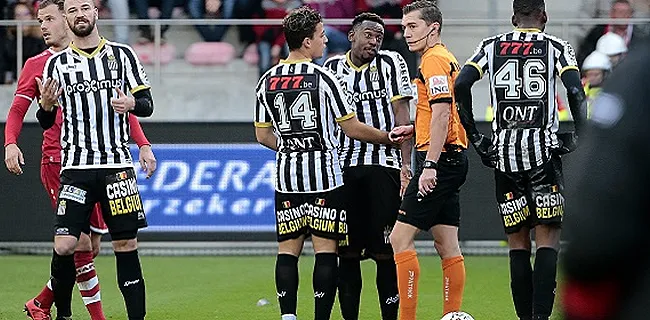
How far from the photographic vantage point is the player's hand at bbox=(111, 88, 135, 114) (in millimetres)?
6492

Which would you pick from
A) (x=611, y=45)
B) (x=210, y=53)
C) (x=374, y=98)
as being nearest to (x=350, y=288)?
(x=374, y=98)

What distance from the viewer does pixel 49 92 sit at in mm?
6609

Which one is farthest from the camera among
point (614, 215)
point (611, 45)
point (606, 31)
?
point (606, 31)

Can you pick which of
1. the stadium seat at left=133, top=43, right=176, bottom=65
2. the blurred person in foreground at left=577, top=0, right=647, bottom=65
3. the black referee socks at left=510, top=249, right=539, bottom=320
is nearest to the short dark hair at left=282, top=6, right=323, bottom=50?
the black referee socks at left=510, top=249, right=539, bottom=320

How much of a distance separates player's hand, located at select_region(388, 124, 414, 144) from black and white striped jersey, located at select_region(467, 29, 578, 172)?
0.58 m

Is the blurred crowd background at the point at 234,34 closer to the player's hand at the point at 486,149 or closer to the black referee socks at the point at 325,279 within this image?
the player's hand at the point at 486,149

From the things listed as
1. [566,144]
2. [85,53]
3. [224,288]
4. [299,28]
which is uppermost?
[299,28]

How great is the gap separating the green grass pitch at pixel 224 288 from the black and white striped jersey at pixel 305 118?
1.60 metres

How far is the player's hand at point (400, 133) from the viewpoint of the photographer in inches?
276

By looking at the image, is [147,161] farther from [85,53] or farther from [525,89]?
[525,89]

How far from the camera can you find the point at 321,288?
269 inches

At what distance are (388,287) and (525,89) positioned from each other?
1.62 meters

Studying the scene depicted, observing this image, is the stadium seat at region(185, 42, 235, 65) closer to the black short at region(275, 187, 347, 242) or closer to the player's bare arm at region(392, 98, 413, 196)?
the player's bare arm at region(392, 98, 413, 196)

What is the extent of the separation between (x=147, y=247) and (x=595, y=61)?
5298mm
